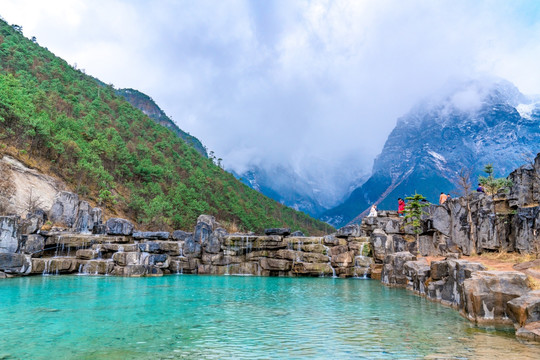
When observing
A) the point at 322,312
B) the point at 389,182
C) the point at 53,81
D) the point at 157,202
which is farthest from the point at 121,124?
the point at 389,182

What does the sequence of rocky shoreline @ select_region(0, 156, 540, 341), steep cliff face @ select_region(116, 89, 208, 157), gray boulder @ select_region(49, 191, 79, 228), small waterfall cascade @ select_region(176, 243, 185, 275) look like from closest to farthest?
rocky shoreline @ select_region(0, 156, 540, 341) → small waterfall cascade @ select_region(176, 243, 185, 275) → gray boulder @ select_region(49, 191, 79, 228) → steep cliff face @ select_region(116, 89, 208, 157)

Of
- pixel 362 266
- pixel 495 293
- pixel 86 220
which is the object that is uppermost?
pixel 86 220

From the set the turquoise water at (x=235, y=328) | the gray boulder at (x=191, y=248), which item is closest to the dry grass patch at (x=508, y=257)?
the turquoise water at (x=235, y=328)

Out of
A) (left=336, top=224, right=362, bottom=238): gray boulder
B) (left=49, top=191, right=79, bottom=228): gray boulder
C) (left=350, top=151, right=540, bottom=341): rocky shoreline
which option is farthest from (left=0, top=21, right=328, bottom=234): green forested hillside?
(left=350, top=151, right=540, bottom=341): rocky shoreline

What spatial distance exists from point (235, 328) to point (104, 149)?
48.2 meters

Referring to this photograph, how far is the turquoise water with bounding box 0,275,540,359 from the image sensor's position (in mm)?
8070

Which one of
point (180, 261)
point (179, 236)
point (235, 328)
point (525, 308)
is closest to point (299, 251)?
point (180, 261)

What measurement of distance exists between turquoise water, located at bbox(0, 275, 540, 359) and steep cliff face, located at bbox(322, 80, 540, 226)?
9182 centimetres

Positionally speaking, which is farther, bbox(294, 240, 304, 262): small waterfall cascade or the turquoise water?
bbox(294, 240, 304, 262): small waterfall cascade

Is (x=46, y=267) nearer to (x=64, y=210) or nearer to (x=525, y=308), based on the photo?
(x=64, y=210)

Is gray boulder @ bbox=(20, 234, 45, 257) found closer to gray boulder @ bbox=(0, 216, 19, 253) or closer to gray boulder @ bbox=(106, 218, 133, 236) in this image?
gray boulder @ bbox=(0, 216, 19, 253)

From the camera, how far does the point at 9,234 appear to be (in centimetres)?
2477

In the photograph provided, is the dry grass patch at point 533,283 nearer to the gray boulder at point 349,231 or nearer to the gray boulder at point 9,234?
the gray boulder at point 349,231

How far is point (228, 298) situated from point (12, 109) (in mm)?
35198
